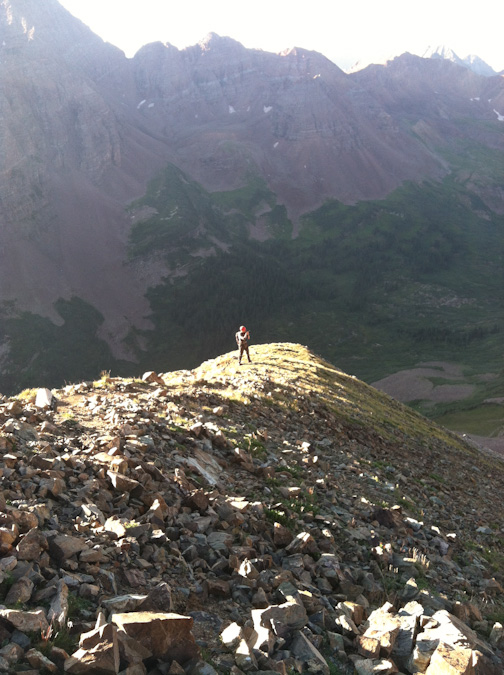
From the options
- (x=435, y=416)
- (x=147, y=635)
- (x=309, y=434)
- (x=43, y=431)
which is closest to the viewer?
(x=147, y=635)

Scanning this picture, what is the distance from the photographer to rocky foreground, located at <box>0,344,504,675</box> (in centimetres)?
653

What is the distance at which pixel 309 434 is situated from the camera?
21.9 m

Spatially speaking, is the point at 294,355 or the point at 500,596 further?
the point at 294,355

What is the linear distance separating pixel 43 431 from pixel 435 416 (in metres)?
108

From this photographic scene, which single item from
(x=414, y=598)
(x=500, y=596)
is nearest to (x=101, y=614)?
(x=414, y=598)

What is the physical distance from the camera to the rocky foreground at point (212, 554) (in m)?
6.53

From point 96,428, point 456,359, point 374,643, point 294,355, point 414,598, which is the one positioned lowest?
point 456,359

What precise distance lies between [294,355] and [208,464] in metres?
35.3

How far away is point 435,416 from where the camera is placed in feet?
356

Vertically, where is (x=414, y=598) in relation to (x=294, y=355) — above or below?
above

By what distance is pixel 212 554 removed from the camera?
919 centimetres

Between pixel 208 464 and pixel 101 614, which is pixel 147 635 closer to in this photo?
pixel 101 614

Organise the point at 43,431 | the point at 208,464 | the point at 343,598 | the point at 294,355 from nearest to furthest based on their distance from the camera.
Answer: the point at 343,598 → the point at 43,431 → the point at 208,464 → the point at 294,355

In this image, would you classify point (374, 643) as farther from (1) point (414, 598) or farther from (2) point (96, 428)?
(2) point (96, 428)
